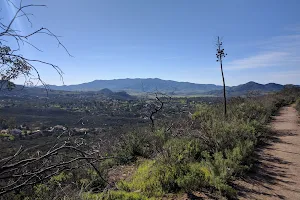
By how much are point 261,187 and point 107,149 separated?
5.92 m

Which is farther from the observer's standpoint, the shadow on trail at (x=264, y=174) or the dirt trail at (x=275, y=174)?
the shadow on trail at (x=264, y=174)

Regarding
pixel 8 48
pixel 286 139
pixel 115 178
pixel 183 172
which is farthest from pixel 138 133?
pixel 8 48

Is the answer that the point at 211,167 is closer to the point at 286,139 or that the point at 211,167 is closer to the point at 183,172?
the point at 183,172

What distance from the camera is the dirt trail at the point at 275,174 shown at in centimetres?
518

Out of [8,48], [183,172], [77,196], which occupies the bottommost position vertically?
[183,172]

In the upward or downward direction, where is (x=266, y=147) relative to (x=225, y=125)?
downward

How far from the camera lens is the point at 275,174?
6.36 m

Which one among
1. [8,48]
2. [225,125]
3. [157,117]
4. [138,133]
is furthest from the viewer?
[157,117]

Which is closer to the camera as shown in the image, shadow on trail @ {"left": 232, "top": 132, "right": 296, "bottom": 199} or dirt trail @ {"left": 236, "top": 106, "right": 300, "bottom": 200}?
dirt trail @ {"left": 236, "top": 106, "right": 300, "bottom": 200}

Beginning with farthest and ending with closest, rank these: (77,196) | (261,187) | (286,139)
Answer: (286,139)
(261,187)
(77,196)

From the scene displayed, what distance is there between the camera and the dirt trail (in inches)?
204

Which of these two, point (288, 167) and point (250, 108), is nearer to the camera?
point (288, 167)

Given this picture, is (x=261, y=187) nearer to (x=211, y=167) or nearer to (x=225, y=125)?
(x=211, y=167)

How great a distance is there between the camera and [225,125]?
812 centimetres
